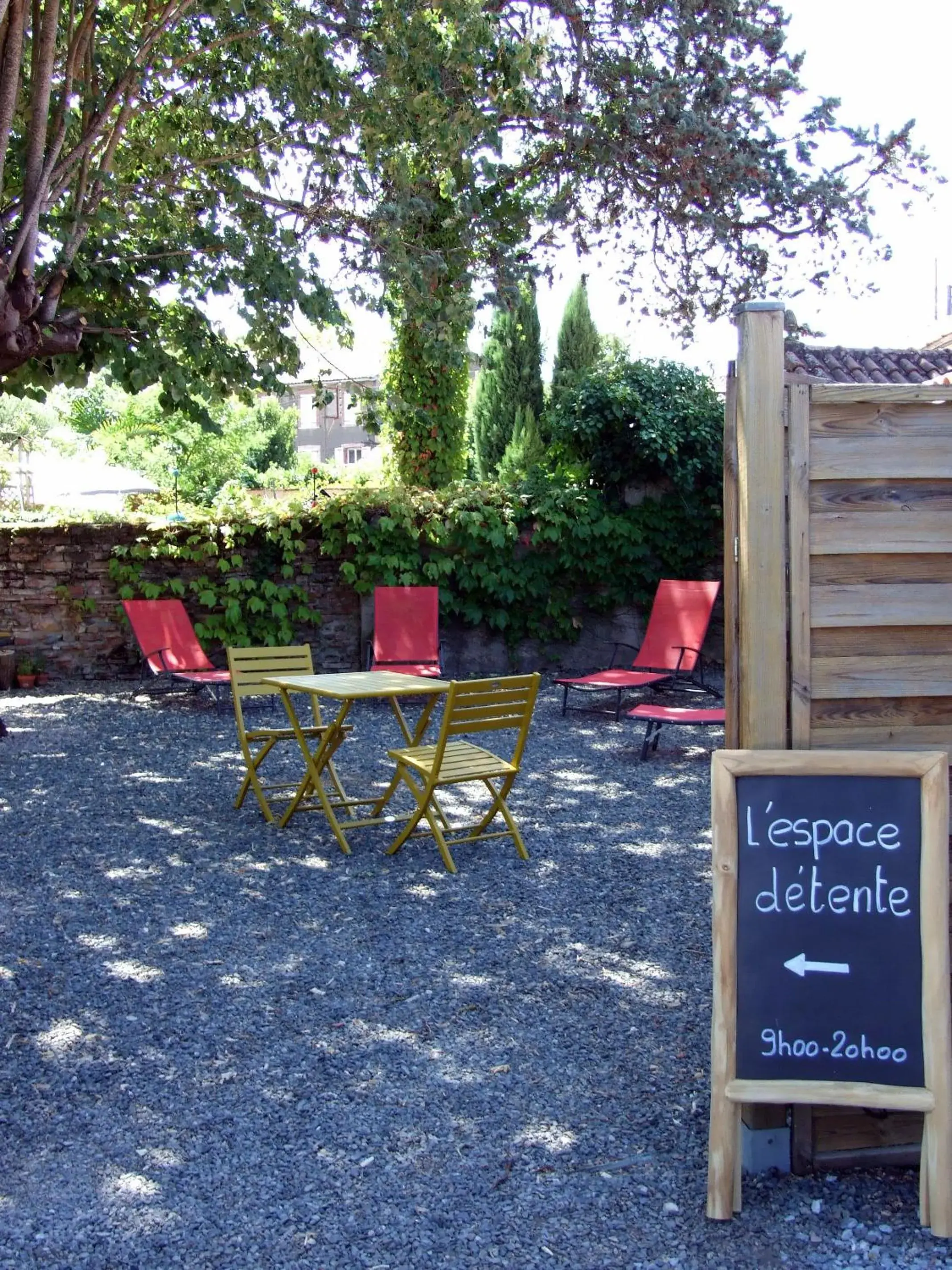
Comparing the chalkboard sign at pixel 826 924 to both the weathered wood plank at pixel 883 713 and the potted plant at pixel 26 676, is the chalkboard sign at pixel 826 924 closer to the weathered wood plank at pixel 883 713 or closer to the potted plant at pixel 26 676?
the weathered wood plank at pixel 883 713

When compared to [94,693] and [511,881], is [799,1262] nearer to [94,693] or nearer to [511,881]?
[511,881]

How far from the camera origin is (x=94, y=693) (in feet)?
33.7

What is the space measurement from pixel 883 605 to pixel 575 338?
60.4 feet

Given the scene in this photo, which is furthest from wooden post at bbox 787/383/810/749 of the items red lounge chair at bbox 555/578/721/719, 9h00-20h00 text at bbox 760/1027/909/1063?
red lounge chair at bbox 555/578/721/719

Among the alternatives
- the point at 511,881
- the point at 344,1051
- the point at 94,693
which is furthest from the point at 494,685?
the point at 94,693

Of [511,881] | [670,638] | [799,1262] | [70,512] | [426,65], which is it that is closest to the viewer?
[799,1262]

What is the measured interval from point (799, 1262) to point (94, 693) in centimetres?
894

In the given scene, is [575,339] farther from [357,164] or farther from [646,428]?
[357,164]

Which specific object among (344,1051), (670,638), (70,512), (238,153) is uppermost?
(238,153)

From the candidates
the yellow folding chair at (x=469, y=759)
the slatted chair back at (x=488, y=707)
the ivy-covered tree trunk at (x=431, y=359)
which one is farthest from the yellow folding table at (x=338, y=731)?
the ivy-covered tree trunk at (x=431, y=359)

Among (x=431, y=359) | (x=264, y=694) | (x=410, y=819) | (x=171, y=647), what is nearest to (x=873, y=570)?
(x=410, y=819)

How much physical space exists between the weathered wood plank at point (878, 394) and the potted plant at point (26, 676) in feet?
31.3

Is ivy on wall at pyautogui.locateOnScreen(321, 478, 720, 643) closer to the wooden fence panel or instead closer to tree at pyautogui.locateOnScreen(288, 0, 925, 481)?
tree at pyautogui.locateOnScreen(288, 0, 925, 481)

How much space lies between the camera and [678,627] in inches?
372
